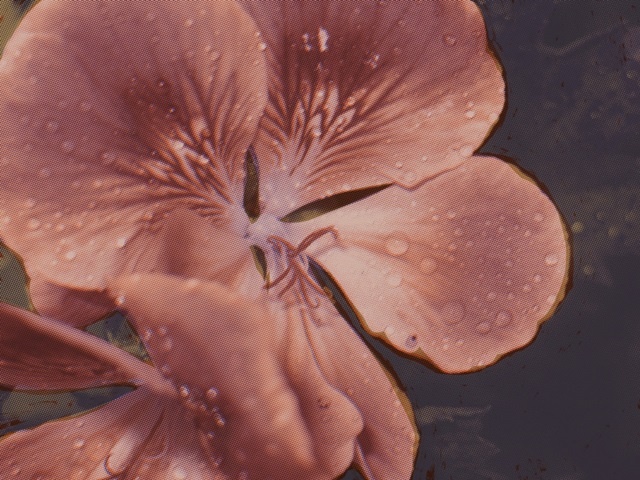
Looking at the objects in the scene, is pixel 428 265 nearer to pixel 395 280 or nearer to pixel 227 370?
pixel 395 280

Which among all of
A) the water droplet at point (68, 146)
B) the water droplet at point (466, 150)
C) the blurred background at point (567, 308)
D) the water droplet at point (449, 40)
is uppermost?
the water droplet at point (68, 146)

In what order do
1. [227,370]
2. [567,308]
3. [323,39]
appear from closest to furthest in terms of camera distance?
[227,370]
[323,39]
[567,308]

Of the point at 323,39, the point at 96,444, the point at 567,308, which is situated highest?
the point at 323,39

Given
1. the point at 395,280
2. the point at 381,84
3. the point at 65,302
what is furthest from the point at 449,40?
the point at 65,302

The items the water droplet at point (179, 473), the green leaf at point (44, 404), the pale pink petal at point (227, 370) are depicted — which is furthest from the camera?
the green leaf at point (44, 404)

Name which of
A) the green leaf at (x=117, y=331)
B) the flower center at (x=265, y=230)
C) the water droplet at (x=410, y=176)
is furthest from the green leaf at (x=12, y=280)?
the water droplet at (x=410, y=176)

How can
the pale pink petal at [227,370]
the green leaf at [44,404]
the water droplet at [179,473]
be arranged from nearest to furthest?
the pale pink petal at [227,370], the water droplet at [179,473], the green leaf at [44,404]

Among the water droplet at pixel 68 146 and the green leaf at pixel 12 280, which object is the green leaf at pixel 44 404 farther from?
the water droplet at pixel 68 146

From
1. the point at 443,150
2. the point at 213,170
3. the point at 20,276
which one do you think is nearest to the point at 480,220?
the point at 443,150
